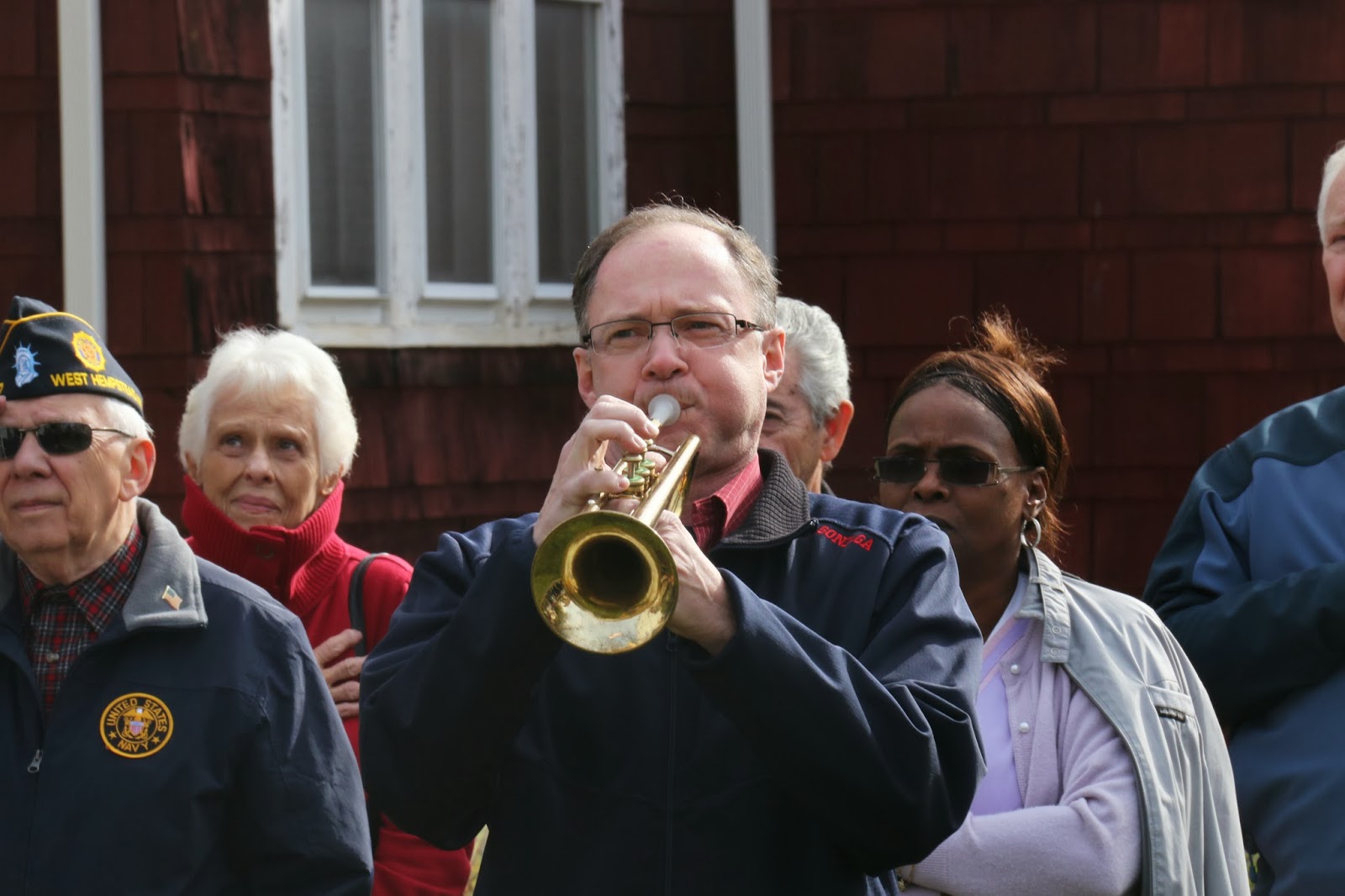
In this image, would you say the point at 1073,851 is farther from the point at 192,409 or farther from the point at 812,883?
the point at 192,409

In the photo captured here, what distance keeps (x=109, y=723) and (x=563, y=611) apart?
1158 mm

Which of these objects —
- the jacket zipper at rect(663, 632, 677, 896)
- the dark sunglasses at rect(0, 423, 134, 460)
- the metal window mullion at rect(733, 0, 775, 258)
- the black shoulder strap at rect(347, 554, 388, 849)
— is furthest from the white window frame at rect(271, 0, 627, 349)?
the jacket zipper at rect(663, 632, 677, 896)

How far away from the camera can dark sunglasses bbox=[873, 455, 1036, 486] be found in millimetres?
3564

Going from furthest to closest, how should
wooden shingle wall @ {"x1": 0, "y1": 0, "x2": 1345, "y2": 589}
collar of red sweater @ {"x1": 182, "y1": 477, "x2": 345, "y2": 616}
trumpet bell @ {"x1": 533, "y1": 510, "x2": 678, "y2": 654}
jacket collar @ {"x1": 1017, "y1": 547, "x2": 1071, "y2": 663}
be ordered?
wooden shingle wall @ {"x1": 0, "y1": 0, "x2": 1345, "y2": 589}
collar of red sweater @ {"x1": 182, "y1": 477, "x2": 345, "y2": 616}
jacket collar @ {"x1": 1017, "y1": 547, "x2": 1071, "y2": 663}
trumpet bell @ {"x1": 533, "y1": 510, "x2": 678, "y2": 654}

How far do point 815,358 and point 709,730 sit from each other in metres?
2.03

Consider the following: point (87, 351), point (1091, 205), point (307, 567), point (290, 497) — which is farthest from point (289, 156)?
point (87, 351)

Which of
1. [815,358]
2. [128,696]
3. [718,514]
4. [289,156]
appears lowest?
[128,696]

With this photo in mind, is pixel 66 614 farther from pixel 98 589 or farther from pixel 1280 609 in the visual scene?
pixel 1280 609

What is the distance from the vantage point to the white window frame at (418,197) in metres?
6.57

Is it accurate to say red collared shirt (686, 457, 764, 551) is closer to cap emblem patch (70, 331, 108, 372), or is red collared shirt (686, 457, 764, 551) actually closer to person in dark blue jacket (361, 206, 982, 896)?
person in dark blue jacket (361, 206, 982, 896)

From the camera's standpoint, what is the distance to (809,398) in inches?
170

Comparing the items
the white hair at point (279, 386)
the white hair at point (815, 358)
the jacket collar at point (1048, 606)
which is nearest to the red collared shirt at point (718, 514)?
the jacket collar at point (1048, 606)

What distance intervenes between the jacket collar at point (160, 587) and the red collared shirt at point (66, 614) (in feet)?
0.11

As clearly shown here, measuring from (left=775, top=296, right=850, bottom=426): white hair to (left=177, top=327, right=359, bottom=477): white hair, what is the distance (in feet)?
3.55
